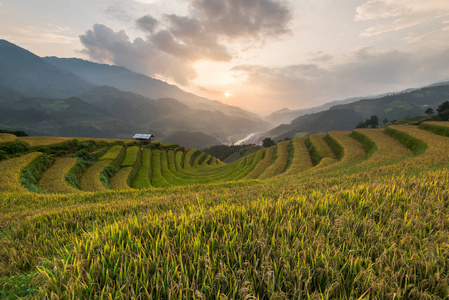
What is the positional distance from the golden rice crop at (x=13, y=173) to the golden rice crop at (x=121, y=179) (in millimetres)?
8470

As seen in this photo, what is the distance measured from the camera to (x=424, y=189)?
4754mm

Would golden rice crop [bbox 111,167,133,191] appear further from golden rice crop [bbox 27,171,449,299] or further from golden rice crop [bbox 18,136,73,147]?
golden rice crop [bbox 27,171,449,299]

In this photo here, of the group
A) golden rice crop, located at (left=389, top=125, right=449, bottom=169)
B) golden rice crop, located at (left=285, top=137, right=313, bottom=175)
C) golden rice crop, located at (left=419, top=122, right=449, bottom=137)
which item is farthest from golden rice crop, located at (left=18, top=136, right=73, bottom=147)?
golden rice crop, located at (left=419, top=122, right=449, bottom=137)

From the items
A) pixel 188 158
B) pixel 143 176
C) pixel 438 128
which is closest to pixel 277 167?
pixel 143 176

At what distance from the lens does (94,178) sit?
72.3ft

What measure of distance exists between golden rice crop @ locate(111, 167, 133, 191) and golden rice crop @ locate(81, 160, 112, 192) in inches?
77.7

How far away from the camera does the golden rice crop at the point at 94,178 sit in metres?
19.1

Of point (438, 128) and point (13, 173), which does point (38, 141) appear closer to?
point (13, 173)

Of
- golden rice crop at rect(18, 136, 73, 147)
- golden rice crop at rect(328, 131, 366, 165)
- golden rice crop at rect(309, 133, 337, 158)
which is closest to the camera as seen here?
golden rice crop at rect(328, 131, 366, 165)

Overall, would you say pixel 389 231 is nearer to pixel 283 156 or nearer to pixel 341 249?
pixel 341 249

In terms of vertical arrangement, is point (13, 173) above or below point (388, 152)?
above

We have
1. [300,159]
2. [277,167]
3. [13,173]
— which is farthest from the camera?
[300,159]

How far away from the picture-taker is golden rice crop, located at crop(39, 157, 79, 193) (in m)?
15.9

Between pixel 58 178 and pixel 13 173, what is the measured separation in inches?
127
